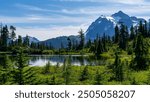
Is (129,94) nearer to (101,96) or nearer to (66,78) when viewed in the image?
(101,96)

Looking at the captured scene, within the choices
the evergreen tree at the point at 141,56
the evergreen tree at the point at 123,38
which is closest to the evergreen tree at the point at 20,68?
the evergreen tree at the point at 141,56

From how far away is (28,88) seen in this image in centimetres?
984

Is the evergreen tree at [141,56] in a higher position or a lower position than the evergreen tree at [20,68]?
lower

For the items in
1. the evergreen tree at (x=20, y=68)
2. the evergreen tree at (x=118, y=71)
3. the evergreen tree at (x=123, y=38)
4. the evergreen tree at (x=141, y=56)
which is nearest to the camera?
the evergreen tree at (x=20, y=68)

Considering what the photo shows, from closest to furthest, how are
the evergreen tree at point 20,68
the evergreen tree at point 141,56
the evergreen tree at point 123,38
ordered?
the evergreen tree at point 20,68 < the evergreen tree at point 141,56 < the evergreen tree at point 123,38

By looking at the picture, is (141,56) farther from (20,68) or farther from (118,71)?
(20,68)

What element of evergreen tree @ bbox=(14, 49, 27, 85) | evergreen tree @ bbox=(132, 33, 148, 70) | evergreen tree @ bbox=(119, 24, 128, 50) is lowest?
evergreen tree @ bbox=(119, 24, 128, 50)

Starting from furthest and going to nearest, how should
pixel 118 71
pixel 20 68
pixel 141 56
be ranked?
1. pixel 141 56
2. pixel 118 71
3. pixel 20 68

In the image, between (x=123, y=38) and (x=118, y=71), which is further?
(x=123, y=38)

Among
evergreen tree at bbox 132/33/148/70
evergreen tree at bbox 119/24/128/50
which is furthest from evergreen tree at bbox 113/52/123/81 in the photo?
evergreen tree at bbox 119/24/128/50

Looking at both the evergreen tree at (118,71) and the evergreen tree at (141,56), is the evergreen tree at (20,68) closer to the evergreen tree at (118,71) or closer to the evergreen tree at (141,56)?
the evergreen tree at (118,71)

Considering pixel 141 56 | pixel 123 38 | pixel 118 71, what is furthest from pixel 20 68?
pixel 123 38

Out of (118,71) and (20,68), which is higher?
(20,68)

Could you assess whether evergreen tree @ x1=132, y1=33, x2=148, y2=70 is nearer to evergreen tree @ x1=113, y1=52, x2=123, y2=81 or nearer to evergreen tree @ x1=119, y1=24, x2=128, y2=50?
evergreen tree @ x1=113, y1=52, x2=123, y2=81
